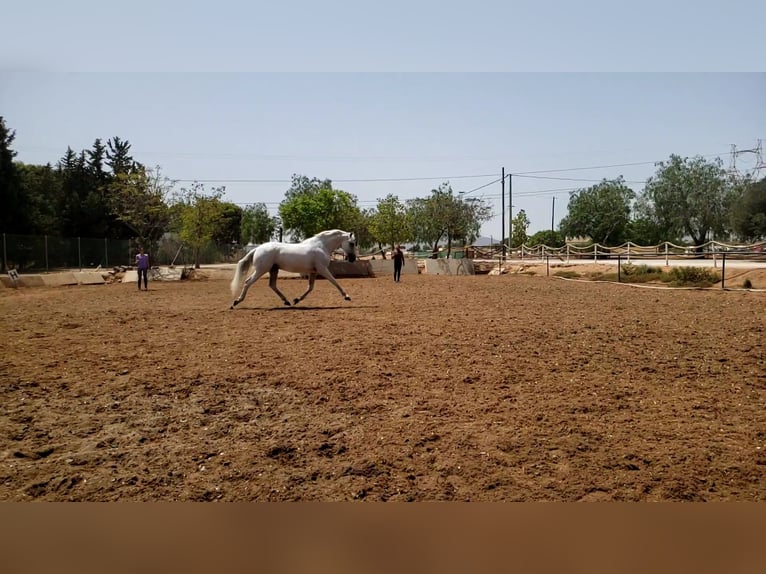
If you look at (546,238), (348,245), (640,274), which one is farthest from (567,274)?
(546,238)

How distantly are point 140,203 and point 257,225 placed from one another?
36.1 meters

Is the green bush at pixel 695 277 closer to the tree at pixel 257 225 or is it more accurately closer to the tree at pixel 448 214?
the tree at pixel 448 214

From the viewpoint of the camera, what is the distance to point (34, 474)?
2.86 metres

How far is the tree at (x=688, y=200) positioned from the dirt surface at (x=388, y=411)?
81.6ft

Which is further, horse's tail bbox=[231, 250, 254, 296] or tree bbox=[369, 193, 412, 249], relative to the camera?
tree bbox=[369, 193, 412, 249]

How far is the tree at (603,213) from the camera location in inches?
2488

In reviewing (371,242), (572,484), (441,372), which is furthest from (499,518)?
(371,242)

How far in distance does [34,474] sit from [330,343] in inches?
158

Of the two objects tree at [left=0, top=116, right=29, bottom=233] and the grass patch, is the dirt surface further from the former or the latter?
tree at [left=0, top=116, right=29, bottom=233]

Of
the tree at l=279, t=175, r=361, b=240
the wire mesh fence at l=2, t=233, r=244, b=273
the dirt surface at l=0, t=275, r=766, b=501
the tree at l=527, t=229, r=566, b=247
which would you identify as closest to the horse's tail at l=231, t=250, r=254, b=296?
the dirt surface at l=0, t=275, r=766, b=501

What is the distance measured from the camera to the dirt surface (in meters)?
2.76

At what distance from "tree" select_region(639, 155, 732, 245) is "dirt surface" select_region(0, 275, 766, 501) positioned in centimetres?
2486

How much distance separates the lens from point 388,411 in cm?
402

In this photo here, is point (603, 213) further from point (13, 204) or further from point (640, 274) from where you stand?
point (13, 204)
